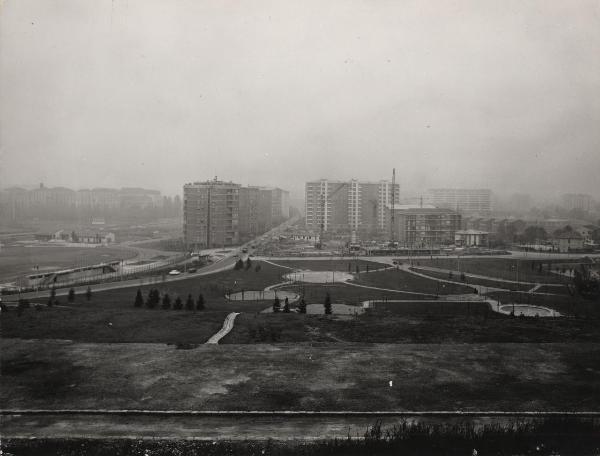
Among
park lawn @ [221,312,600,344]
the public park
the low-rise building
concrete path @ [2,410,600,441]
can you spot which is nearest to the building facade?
the low-rise building

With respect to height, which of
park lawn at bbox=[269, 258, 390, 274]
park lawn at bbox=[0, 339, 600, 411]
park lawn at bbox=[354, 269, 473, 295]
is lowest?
park lawn at bbox=[354, 269, 473, 295]

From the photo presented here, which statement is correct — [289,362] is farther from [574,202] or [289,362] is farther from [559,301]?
[574,202]

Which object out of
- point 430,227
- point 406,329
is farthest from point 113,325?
point 430,227

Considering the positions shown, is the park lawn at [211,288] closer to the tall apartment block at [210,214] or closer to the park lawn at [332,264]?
the park lawn at [332,264]

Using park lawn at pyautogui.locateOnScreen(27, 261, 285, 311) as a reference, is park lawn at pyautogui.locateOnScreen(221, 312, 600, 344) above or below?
above

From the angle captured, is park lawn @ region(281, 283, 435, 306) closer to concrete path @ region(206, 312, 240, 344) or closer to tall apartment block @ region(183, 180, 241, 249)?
concrete path @ region(206, 312, 240, 344)

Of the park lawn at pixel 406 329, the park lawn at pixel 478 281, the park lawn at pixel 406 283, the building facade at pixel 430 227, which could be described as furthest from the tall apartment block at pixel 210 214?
the park lawn at pixel 406 329
